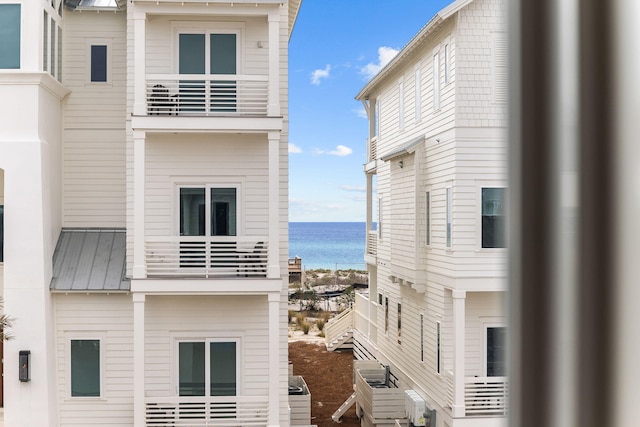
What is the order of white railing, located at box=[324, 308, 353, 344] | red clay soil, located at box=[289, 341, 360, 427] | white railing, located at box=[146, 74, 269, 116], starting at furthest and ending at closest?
1. white railing, located at box=[324, 308, 353, 344]
2. red clay soil, located at box=[289, 341, 360, 427]
3. white railing, located at box=[146, 74, 269, 116]

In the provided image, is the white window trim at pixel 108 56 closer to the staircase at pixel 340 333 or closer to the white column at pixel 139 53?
the white column at pixel 139 53

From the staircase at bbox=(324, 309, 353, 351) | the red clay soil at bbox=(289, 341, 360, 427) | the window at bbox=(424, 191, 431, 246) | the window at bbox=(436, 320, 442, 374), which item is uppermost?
the window at bbox=(424, 191, 431, 246)

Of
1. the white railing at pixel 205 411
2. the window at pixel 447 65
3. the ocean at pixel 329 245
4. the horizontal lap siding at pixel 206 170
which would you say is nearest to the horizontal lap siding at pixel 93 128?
the horizontal lap siding at pixel 206 170

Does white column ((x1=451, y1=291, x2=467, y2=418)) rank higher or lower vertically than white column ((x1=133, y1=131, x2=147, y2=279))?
lower

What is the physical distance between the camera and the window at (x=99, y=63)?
→ 28.1ft

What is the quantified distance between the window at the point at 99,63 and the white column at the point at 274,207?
264 centimetres

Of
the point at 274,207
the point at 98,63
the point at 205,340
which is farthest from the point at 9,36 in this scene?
the point at 205,340

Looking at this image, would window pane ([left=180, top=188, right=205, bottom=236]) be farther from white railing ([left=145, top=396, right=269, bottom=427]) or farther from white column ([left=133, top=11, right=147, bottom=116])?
white railing ([left=145, top=396, right=269, bottom=427])

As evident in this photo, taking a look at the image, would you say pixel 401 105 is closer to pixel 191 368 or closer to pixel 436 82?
pixel 436 82

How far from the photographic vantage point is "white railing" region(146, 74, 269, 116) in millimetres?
7594

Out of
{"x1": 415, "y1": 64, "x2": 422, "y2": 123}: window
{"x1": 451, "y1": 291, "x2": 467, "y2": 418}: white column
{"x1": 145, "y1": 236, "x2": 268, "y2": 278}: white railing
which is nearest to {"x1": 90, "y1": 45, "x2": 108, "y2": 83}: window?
{"x1": 145, "y1": 236, "x2": 268, "y2": 278}: white railing

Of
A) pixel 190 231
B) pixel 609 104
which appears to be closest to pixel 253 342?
pixel 190 231

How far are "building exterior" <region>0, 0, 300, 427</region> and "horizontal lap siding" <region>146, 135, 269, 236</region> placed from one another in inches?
0.6

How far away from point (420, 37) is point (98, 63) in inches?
176
